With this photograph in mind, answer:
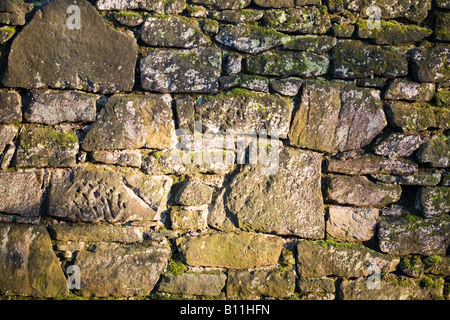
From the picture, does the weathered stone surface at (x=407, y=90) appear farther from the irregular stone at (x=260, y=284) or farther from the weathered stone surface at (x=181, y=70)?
the irregular stone at (x=260, y=284)

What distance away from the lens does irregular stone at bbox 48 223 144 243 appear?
2.62 meters

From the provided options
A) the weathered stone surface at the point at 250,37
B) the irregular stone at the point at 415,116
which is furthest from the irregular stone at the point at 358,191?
the weathered stone surface at the point at 250,37

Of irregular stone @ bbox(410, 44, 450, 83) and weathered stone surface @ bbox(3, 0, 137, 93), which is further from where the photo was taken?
Answer: irregular stone @ bbox(410, 44, 450, 83)

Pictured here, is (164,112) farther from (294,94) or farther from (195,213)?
(294,94)

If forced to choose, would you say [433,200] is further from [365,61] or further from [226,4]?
[226,4]

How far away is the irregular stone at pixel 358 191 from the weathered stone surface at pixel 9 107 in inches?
92.7

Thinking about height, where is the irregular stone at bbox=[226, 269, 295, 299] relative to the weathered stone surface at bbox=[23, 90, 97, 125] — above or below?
below

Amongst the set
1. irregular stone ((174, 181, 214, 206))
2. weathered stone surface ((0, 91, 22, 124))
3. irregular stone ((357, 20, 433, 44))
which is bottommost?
irregular stone ((174, 181, 214, 206))

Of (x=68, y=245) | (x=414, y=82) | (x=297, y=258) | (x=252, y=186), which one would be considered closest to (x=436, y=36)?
(x=414, y=82)

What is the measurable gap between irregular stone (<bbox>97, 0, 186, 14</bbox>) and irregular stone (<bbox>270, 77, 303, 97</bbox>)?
0.89 meters

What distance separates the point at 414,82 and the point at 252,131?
1.30 m

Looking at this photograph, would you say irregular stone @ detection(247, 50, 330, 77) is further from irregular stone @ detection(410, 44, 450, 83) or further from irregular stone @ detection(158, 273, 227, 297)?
irregular stone @ detection(158, 273, 227, 297)

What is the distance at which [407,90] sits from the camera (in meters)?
2.75

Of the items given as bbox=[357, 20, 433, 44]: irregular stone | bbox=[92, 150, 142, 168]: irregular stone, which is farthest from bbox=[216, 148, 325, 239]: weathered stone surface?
bbox=[357, 20, 433, 44]: irregular stone
